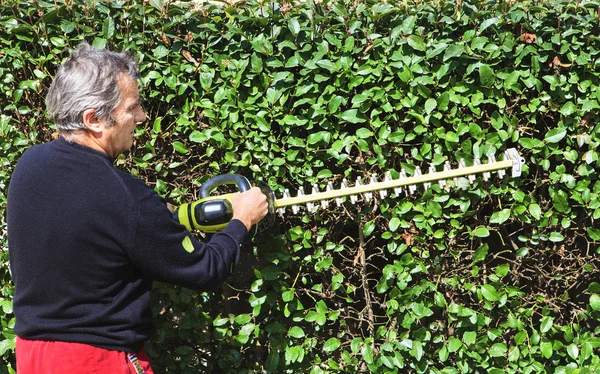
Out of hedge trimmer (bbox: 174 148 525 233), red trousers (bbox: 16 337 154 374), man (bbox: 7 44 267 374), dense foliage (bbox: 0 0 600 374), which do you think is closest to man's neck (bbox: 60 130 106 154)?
man (bbox: 7 44 267 374)

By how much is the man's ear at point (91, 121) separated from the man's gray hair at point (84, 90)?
12 millimetres

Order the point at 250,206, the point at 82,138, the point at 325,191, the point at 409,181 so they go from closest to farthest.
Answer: the point at 82,138 → the point at 250,206 → the point at 409,181 → the point at 325,191

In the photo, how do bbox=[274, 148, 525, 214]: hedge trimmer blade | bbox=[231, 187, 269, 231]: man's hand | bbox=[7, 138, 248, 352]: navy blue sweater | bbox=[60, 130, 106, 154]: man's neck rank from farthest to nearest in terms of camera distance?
bbox=[274, 148, 525, 214]: hedge trimmer blade, bbox=[231, 187, 269, 231]: man's hand, bbox=[60, 130, 106, 154]: man's neck, bbox=[7, 138, 248, 352]: navy blue sweater

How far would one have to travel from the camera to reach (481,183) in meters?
3.28

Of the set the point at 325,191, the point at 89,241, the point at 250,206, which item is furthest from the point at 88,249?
the point at 325,191

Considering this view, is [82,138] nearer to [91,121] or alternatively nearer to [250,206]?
[91,121]

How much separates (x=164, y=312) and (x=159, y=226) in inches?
50.2

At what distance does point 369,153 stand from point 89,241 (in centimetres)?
138

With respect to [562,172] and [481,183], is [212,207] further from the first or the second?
[562,172]

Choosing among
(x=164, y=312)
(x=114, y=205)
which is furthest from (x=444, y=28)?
(x=164, y=312)

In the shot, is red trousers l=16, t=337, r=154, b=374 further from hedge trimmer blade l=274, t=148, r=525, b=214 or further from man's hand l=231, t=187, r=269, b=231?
hedge trimmer blade l=274, t=148, r=525, b=214

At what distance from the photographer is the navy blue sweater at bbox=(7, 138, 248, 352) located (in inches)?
95.0

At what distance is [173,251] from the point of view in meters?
2.48

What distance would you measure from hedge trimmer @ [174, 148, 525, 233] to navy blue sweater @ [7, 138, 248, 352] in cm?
29
